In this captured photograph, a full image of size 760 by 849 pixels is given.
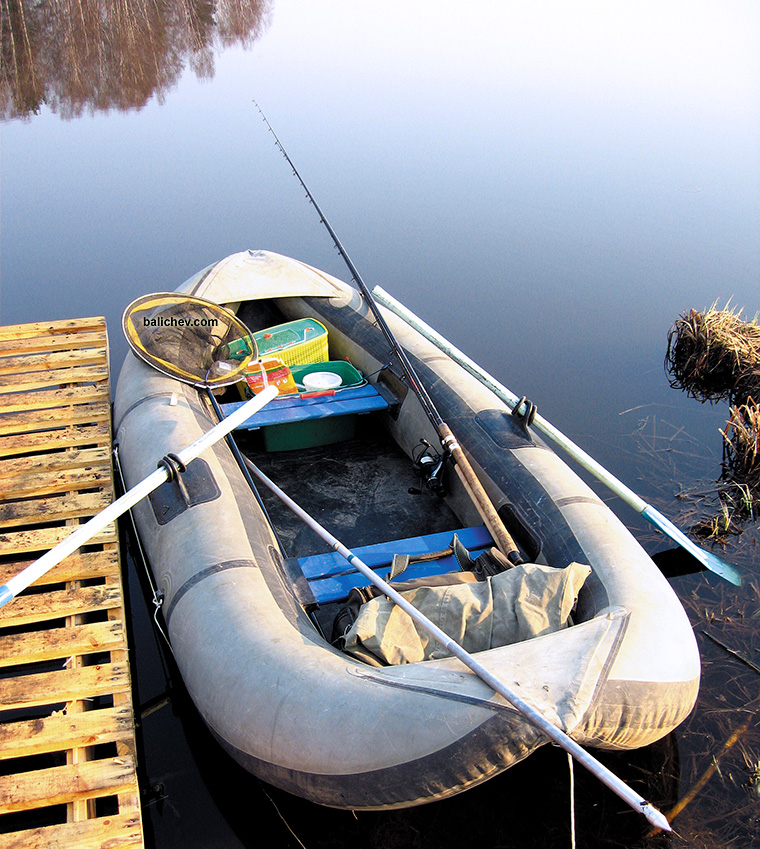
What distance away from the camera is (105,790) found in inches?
101

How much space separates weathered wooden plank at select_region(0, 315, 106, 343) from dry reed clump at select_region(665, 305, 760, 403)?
4.59 metres

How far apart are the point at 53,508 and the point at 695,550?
3.40m

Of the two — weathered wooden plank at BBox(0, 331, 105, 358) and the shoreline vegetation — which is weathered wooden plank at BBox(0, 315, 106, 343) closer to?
weathered wooden plank at BBox(0, 331, 105, 358)

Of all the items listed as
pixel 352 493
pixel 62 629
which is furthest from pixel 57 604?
pixel 352 493

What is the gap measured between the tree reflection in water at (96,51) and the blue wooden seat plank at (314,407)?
32.7ft

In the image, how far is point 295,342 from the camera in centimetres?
500

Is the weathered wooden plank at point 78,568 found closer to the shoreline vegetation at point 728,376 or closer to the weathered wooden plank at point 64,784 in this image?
the weathered wooden plank at point 64,784

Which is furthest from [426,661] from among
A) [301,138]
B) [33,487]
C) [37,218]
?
[301,138]

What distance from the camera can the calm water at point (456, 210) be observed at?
10.0 ft

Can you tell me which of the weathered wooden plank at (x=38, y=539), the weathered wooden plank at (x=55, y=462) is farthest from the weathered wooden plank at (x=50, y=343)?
the weathered wooden plank at (x=38, y=539)

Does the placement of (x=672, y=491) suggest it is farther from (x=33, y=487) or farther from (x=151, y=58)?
(x=151, y=58)

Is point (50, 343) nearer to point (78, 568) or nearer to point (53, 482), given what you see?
point (53, 482)

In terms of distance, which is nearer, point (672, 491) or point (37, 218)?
point (672, 491)

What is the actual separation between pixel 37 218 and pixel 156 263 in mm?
1928
